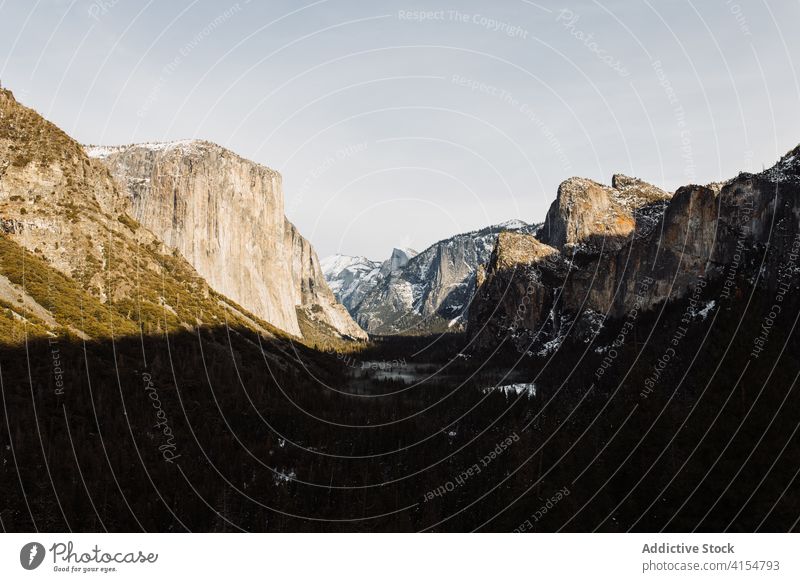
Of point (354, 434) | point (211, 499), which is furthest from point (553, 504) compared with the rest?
point (354, 434)

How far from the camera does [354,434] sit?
88.1m

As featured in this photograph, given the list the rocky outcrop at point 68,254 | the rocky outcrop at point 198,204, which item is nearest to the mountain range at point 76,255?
the rocky outcrop at point 68,254

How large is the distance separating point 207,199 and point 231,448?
4950 inches

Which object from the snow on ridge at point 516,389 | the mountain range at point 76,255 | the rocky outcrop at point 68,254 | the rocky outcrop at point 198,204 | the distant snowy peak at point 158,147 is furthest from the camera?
the distant snowy peak at point 158,147

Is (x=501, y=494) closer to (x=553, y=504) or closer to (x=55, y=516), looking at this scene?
(x=553, y=504)
